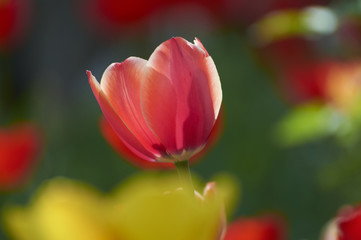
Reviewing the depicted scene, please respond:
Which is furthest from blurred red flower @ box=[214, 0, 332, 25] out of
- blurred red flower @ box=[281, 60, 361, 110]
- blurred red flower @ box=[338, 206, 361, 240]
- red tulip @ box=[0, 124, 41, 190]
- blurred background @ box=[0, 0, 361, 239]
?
blurred red flower @ box=[338, 206, 361, 240]

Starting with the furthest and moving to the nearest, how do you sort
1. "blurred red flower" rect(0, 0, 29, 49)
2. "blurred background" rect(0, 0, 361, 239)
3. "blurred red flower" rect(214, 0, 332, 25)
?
"blurred red flower" rect(214, 0, 332, 25)
"blurred red flower" rect(0, 0, 29, 49)
"blurred background" rect(0, 0, 361, 239)

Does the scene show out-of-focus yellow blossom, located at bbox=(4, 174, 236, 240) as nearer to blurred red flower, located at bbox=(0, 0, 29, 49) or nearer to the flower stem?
the flower stem

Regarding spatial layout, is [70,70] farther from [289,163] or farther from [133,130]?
[133,130]

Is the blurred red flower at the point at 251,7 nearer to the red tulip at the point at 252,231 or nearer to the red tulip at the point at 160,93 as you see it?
the red tulip at the point at 252,231

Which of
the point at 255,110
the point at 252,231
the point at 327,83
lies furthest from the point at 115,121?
the point at 255,110

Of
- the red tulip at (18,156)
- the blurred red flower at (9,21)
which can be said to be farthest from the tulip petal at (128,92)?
the blurred red flower at (9,21)

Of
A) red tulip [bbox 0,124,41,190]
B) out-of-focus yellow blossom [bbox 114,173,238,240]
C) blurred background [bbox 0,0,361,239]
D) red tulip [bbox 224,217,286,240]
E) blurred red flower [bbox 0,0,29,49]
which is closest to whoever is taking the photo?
out-of-focus yellow blossom [bbox 114,173,238,240]

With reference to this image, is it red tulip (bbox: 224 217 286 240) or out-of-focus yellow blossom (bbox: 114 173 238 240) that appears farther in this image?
red tulip (bbox: 224 217 286 240)
